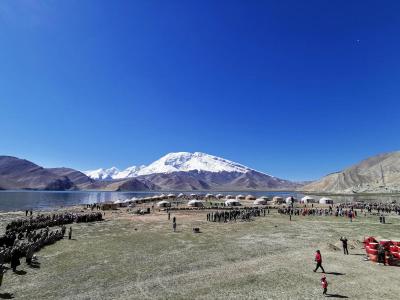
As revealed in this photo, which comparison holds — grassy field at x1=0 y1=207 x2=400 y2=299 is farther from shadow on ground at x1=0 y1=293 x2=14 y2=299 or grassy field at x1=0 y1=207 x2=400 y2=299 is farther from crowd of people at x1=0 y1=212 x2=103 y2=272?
crowd of people at x1=0 y1=212 x2=103 y2=272

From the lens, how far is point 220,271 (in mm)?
23203

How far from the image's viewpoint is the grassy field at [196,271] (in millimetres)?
18766

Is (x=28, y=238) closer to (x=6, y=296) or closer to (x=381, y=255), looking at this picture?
(x=6, y=296)

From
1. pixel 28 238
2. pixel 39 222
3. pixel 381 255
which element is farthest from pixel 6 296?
pixel 39 222

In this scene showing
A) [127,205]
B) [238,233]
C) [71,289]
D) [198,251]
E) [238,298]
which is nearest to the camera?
[238,298]

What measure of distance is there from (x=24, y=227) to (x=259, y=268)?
39.7m

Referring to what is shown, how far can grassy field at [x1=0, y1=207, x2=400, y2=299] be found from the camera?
18.8 meters

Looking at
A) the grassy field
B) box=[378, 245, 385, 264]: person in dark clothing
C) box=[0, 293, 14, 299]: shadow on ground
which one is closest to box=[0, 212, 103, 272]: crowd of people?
the grassy field

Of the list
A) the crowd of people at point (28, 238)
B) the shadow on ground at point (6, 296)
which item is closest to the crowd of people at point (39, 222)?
the crowd of people at point (28, 238)

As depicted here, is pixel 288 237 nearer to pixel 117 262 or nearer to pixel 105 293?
pixel 117 262

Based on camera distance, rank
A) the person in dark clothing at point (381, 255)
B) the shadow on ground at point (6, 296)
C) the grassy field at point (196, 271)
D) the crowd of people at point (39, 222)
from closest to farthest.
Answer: the shadow on ground at point (6, 296) < the grassy field at point (196, 271) < the person in dark clothing at point (381, 255) < the crowd of people at point (39, 222)

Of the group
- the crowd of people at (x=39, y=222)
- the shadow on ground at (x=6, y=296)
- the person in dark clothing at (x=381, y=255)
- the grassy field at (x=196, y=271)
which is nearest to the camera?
the shadow on ground at (x=6, y=296)

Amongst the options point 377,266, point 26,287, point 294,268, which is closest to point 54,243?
point 26,287

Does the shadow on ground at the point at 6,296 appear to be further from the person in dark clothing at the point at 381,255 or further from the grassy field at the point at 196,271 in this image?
the person in dark clothing at the point at 381,255
